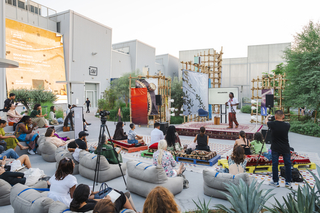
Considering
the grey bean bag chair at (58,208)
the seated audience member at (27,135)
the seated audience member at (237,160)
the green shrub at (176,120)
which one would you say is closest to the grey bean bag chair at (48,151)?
the seated audience member at (27,135)

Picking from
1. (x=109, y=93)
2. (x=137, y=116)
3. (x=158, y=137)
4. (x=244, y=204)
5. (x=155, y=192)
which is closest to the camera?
(x=155, y=192)

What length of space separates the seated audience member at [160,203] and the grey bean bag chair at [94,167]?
314 cm

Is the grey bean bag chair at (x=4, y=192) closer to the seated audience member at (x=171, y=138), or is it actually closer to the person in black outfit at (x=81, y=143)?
the person in black outfit at (x=81, y=143)

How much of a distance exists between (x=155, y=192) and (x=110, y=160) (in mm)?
3627

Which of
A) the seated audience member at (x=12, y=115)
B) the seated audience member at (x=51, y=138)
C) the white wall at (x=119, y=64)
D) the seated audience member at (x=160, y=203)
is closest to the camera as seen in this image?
the seated audience member at (x=160, y=203)

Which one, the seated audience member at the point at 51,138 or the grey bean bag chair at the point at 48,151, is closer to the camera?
the grey bean bag chair at the point at 48,151

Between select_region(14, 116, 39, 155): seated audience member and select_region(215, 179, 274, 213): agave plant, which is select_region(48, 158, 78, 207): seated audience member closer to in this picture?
select_region(215, 179, 274, 213): agave plant

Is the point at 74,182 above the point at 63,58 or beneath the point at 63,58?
beneath

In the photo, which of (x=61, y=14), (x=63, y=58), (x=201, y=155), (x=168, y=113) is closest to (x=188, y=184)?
(x=201, y=155)

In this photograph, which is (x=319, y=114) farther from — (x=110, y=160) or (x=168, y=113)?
(x=110, y=160)

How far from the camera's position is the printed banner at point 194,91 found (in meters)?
12.8

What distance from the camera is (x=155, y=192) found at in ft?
5.72

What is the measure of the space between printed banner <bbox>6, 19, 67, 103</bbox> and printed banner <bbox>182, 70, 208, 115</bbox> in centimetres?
1135

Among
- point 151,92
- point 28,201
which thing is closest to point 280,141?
point 28,201
